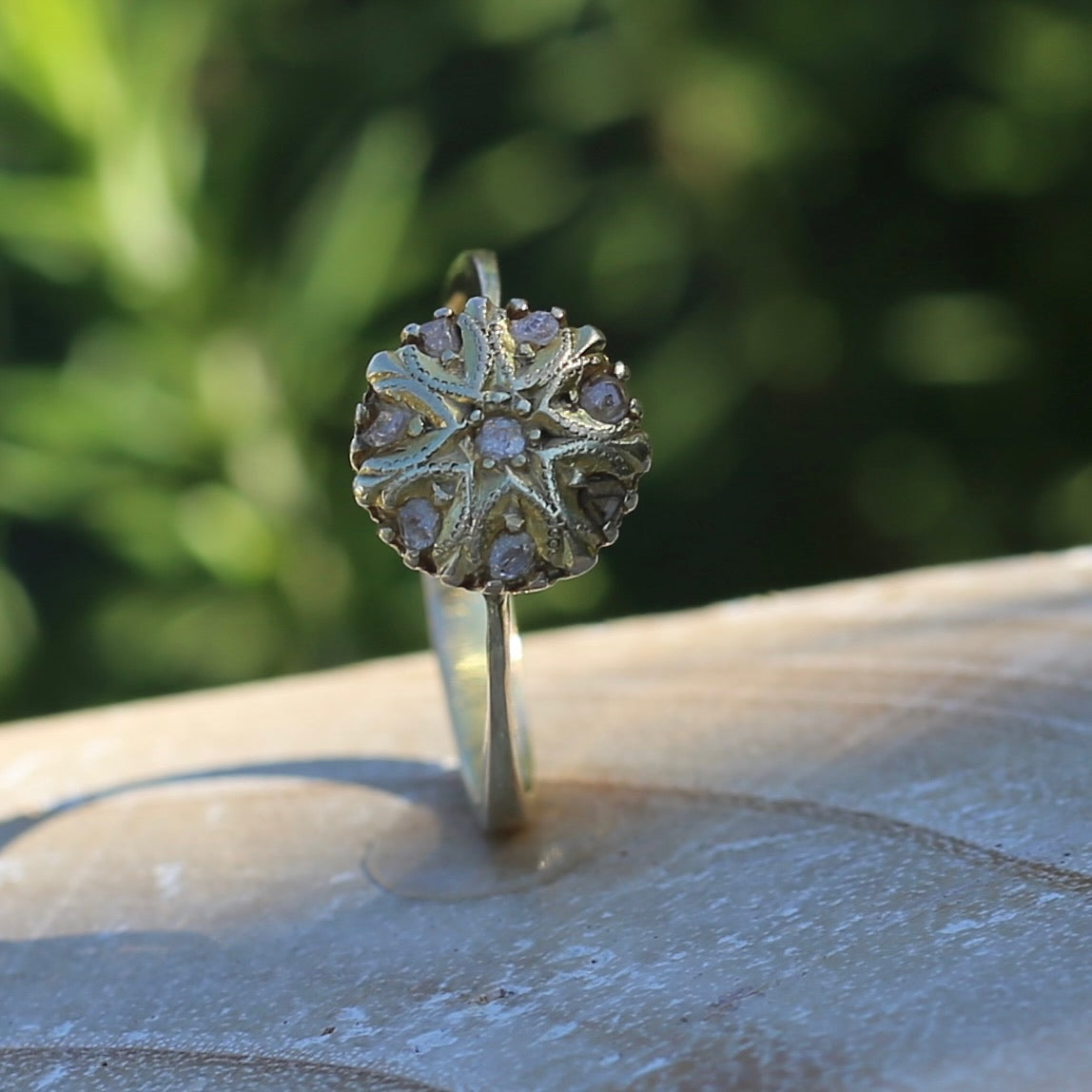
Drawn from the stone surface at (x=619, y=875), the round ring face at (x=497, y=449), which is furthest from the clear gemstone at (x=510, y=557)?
the stone surface at (x=619, y=875)

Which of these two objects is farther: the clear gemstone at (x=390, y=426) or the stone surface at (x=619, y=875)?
the clear gemstone at (x=390, y=426)

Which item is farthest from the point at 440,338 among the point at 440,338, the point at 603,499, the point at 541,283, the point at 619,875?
the point at 541,283

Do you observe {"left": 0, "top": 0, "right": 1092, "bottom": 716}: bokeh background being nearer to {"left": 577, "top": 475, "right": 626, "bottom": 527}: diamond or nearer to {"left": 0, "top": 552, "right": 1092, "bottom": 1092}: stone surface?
{"left": 0, "top": 552, "right": 1092, "bottom": 1092}: stone surface

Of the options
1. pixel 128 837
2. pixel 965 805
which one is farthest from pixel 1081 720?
pixel 128 837

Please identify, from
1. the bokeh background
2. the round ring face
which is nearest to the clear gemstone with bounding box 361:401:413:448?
the round ring face

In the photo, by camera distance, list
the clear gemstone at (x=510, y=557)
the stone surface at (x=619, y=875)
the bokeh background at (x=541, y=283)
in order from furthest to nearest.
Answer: the bokeh background at (x=541, y=283) < the clear gemstone at (x=510, y=557) < the stone surface at (x=619, y=875)

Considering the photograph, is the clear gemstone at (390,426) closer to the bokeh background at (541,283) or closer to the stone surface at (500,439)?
the stone surface at (500,439)

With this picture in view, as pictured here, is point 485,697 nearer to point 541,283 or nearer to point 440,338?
point 440,338
